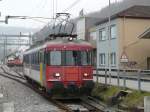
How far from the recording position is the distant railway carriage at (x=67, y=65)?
21.0 m

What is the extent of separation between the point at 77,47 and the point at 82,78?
1512 millimetres

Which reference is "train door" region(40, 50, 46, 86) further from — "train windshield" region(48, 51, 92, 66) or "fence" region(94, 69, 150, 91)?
"fence" region(94, 69, 150, 91)

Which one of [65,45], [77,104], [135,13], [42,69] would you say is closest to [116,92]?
[77,104]

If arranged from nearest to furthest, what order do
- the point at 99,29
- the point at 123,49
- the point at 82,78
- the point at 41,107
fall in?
1. the point at 41,107
2. the point at 82,78
3. the point at 123,49
4. the point at 99,29

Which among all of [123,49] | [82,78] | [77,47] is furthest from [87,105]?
[123,49]

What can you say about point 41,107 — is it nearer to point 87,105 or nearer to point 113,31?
point 87,105

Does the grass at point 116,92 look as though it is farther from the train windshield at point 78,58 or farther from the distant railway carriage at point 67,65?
the train windshield at point 78,58

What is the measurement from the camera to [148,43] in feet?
153

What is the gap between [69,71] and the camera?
21.1 meters

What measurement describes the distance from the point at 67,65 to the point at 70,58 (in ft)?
1.61

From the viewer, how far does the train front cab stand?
20906mm

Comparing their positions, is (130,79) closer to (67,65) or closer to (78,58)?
(78,58)

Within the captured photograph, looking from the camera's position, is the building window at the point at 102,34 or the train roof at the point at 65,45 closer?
the train roof at the point at 65,45

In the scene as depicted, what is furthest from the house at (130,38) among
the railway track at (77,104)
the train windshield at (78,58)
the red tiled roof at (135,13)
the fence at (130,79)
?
the train windshield at (78,58)
